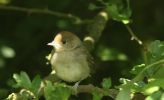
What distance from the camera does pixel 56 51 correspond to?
321 cm

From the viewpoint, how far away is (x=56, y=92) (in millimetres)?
1823

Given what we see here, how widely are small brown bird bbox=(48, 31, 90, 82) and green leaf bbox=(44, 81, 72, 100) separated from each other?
1.13 metres

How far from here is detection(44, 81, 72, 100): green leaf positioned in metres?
1.77

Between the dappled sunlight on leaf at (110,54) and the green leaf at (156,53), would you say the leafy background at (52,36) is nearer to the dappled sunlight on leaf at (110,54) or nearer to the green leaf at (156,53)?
the dappled sunlight on leaf at (110,54)

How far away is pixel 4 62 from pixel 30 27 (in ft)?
1.10

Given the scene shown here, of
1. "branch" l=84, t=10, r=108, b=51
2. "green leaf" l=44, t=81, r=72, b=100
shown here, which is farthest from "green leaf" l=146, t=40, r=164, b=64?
"branch" l=84, t=10, r=108, b=51

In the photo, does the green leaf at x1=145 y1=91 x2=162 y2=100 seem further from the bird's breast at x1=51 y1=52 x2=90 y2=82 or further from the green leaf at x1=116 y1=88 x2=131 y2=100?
the bird's breast at x1=51 y1=52 x2=90 y2=82

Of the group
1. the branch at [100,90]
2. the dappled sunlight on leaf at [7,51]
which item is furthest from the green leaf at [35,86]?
the dappled sunlight on leaf at [7,51]

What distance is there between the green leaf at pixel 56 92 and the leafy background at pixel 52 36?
165 cm

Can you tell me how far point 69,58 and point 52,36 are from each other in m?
0.83

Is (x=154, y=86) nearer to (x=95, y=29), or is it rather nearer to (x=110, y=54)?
(x=95, y=29)

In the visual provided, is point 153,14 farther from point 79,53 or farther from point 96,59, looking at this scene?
point 79,53

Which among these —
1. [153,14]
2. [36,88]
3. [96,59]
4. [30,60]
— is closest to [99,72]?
[96,59]

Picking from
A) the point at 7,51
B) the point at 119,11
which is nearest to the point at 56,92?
the point at 119,11
